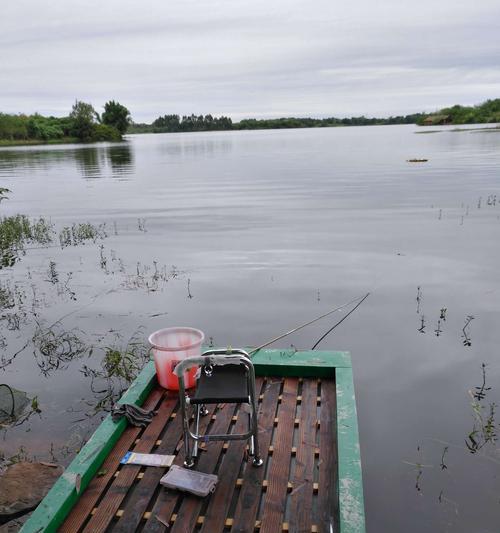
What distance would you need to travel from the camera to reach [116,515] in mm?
3189

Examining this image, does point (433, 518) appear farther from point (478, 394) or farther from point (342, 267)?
point (342, 267)

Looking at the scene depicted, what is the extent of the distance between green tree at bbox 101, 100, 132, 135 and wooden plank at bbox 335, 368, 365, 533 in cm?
12591

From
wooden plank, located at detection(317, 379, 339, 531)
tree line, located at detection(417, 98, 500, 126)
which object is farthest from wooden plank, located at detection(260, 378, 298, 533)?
tree line, located at detection(417, 98, 500, 126)

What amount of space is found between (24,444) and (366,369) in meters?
3.91

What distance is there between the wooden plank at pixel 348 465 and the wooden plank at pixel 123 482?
57.7 inches

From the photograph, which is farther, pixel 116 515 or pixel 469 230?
pixel 469 230

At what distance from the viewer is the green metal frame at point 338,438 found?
3.02m

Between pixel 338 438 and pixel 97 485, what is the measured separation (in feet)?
5.81

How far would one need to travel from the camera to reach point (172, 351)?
4.44m

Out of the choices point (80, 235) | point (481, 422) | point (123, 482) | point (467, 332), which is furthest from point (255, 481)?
point (80, 235)

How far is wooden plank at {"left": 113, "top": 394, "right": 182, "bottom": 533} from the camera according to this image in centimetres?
311

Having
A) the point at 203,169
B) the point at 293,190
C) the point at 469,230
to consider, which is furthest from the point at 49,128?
the point at 469,230

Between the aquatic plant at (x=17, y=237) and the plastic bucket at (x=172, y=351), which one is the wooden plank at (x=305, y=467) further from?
the aquatic plant at (x=17, y=237)

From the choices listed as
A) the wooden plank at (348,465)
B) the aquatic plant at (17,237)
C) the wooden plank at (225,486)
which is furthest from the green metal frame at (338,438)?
the aquatic plant at (17,237)
